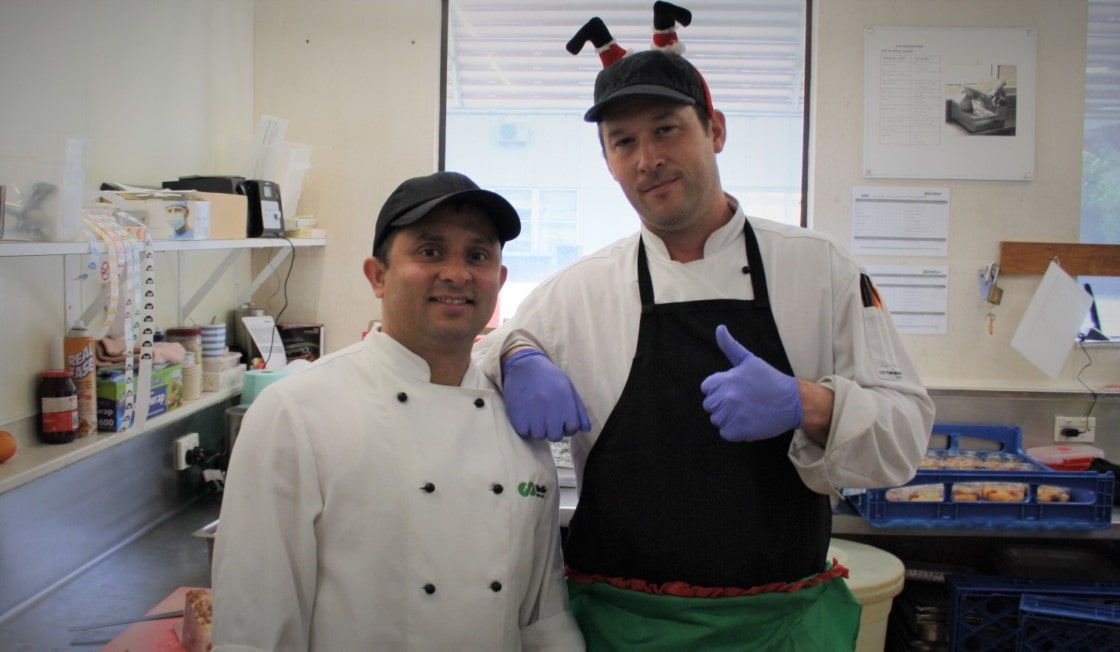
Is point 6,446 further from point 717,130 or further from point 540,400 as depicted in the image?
point 717,130

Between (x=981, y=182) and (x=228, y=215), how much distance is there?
2.70 meters

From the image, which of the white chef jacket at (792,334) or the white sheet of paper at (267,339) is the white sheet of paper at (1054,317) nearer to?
the white chef jacket at (792,334)

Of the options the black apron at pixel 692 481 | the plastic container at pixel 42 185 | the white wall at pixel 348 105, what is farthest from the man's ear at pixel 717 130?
the white wall at pixel 348 105

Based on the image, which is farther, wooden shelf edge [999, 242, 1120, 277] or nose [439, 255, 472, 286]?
wooden shelf edge [999, 242, 1120, 277]

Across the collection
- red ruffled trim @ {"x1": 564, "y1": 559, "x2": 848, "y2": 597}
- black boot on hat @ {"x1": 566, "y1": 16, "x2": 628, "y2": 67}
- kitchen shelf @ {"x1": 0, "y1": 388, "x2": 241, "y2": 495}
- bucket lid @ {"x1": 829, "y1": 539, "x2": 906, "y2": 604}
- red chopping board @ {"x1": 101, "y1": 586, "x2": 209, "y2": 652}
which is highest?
black boot on hat @ {"x1": 566, "y1": 16, "x2": 628, "y2": 67}

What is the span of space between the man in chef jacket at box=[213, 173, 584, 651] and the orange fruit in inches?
33.9

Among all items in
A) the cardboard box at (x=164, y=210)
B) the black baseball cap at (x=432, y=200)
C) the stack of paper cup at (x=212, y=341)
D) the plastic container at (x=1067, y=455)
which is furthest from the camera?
the plastic container at (x=1067, y=455)

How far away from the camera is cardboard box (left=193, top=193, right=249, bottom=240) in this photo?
94.0 inches

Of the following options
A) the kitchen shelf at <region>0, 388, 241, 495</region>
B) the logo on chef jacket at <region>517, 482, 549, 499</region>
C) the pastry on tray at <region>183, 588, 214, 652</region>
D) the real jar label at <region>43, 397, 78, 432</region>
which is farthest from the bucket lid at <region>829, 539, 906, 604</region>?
the real jar label at <region>43, 397, 78, 432</region>

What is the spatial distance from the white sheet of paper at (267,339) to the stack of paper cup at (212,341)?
275 mm

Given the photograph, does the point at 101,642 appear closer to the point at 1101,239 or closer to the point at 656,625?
the point at 656,625

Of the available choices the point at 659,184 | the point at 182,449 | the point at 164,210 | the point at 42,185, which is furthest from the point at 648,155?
the point at 182,449

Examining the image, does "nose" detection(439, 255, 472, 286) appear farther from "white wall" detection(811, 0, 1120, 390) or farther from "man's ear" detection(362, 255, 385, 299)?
"white wall" detection(811, 0, 1120, 390)

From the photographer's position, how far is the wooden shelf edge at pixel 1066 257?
3.10 m
